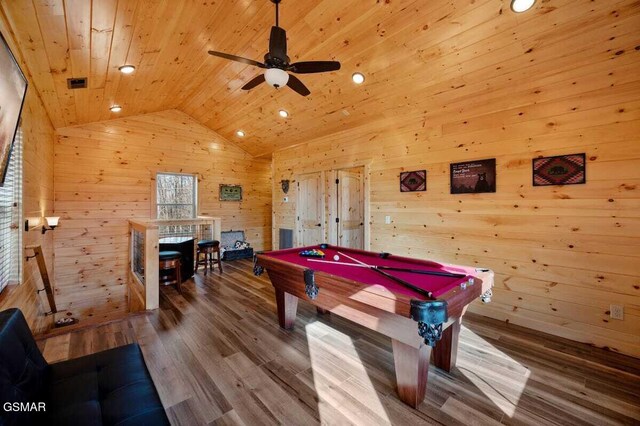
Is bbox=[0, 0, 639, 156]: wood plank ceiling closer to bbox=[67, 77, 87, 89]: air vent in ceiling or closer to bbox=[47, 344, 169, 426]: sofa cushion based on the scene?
bbox=[67, 77, 87, 89]: air vent in ceiling

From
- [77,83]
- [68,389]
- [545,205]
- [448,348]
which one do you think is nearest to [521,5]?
[545,205]

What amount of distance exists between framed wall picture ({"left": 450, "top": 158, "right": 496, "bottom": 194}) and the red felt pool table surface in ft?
5.03

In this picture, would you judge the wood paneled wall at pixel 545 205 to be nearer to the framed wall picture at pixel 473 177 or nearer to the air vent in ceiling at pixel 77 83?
the framed wall picture at pixel 473 177

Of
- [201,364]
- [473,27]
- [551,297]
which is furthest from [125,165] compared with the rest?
[551,297]

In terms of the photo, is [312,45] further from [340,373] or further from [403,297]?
[340,373]

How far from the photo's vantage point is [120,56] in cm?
296

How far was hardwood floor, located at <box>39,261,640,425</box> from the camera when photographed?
1.79 meters

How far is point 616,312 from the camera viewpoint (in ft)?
8.55

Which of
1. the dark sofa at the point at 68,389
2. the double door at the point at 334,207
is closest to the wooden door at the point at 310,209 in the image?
Answer: the double door at the point at 334,207

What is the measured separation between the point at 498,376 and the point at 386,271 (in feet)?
4.04

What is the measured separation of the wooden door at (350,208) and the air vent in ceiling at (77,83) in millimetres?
3993

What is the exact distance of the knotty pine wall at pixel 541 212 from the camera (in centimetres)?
257

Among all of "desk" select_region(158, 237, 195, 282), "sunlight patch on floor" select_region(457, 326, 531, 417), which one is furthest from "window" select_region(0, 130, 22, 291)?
"sunlight patch on floor" select_region(457, 326, 531, 417)

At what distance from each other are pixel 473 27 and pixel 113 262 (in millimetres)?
6835
